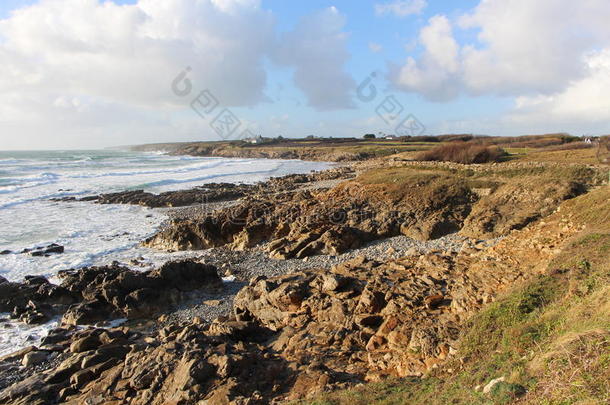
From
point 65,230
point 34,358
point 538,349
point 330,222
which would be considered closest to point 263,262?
point 330,222

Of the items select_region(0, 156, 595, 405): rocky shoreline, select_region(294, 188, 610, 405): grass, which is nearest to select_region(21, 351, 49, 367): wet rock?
select_region(0, 156, 595, 405): rocky shoreline

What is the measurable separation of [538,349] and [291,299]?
21.1ft

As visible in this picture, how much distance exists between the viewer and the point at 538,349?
19.6 feet

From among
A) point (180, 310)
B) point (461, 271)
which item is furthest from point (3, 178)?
point (461, 271)

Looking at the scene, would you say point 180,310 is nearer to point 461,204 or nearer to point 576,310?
point 576,310

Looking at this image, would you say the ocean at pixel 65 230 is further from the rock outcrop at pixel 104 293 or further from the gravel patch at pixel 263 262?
the gravel patch at pixel 263 262

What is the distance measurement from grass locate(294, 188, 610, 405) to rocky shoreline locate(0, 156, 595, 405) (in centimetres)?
61

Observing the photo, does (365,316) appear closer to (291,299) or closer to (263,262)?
(291,299)

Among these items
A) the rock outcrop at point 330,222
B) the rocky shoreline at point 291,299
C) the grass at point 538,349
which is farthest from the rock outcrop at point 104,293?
the grass at point 538,349

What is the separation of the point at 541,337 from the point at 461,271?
14.5 ft

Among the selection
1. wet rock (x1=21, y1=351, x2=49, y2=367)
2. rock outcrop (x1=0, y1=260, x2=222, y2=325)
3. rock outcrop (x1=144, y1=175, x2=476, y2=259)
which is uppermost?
rock outcrop (x1=144, y1=175, x2=476, y2=259)

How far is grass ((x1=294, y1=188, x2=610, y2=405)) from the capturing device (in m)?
4.59

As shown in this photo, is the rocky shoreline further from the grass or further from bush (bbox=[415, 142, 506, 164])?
bush (bbox=[415, 142, 506, 164])

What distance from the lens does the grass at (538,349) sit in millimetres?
4586
